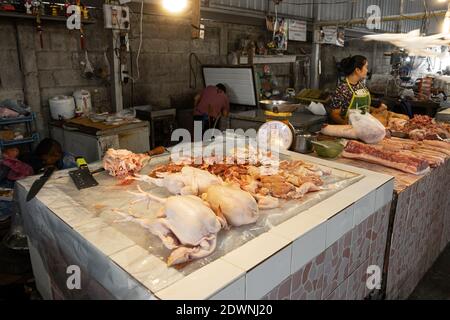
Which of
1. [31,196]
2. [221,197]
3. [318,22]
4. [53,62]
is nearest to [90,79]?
[53,62]

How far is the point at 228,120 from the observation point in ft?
16.9

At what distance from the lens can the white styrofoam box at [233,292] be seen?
1088 millimetres

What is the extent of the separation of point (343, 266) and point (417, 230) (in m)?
1.20

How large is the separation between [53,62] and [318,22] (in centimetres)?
635

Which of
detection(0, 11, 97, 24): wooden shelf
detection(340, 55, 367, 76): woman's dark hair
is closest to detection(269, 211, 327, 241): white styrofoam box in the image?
detection(340, 55, 367, 76): woman's dark hair

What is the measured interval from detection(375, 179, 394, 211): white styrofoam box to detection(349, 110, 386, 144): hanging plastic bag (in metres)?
0.93

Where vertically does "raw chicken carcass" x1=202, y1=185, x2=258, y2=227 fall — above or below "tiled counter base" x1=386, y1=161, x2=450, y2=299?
above

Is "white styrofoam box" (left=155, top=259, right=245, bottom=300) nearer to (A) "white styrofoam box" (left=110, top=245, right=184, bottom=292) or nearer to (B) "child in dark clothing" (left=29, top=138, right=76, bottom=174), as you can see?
(A) "white styrofoam box" (left=110, top=245, right=184, bottom=292)

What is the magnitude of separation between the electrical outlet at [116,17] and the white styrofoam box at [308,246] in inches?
187

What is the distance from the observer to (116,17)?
514cm

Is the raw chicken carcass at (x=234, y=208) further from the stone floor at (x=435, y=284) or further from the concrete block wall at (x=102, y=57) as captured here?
the concrete block wall at (x=102, y=57)

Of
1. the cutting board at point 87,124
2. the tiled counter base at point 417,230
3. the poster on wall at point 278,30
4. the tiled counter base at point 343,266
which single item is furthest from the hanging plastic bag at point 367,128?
the poster on wall at point 278,30

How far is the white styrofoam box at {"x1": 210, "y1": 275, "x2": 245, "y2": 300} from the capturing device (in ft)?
3.57

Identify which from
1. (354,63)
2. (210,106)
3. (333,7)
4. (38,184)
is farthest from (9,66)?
(333,7)
